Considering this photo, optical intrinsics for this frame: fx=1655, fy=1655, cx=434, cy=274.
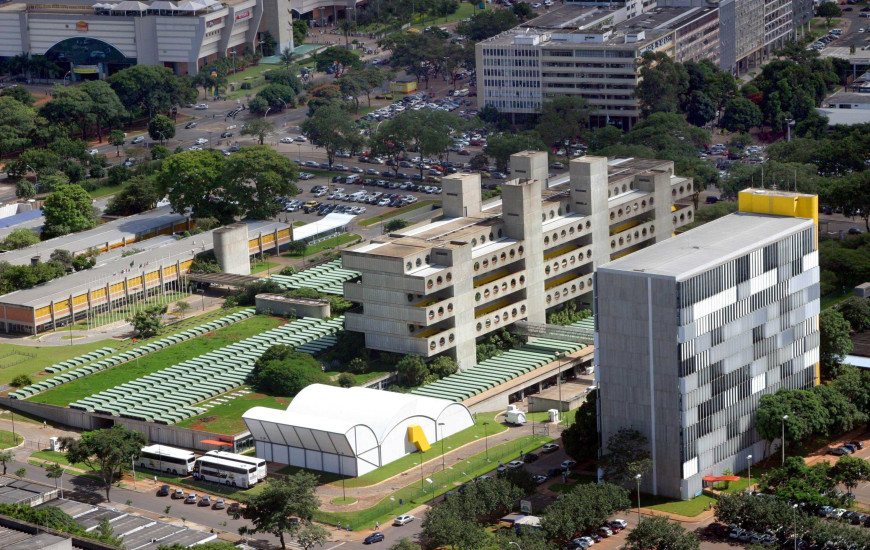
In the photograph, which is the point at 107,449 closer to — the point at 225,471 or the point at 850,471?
the point at 225,471

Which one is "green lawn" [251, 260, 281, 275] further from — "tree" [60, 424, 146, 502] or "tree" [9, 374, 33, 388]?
"tree" [60, 424, 146, 502]

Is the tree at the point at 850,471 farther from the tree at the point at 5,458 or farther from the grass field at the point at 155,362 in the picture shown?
the tree at the point at 5,458

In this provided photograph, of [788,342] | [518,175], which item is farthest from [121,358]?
[788,342]

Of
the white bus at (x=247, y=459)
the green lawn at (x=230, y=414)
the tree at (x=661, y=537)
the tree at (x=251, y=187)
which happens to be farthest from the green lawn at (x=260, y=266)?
the tree at (x=661, y=537)

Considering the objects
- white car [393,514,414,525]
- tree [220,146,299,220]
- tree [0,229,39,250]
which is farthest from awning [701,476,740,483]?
tree [0,229,39,250]

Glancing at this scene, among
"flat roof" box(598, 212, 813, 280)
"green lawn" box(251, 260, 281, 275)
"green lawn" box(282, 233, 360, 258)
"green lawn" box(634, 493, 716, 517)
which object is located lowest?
"green lawn" box(634, 493, 716, 517)

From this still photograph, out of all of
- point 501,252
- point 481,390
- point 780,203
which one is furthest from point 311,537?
point 780,203

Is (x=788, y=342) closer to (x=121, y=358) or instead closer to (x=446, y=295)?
(x=446, y=295)
